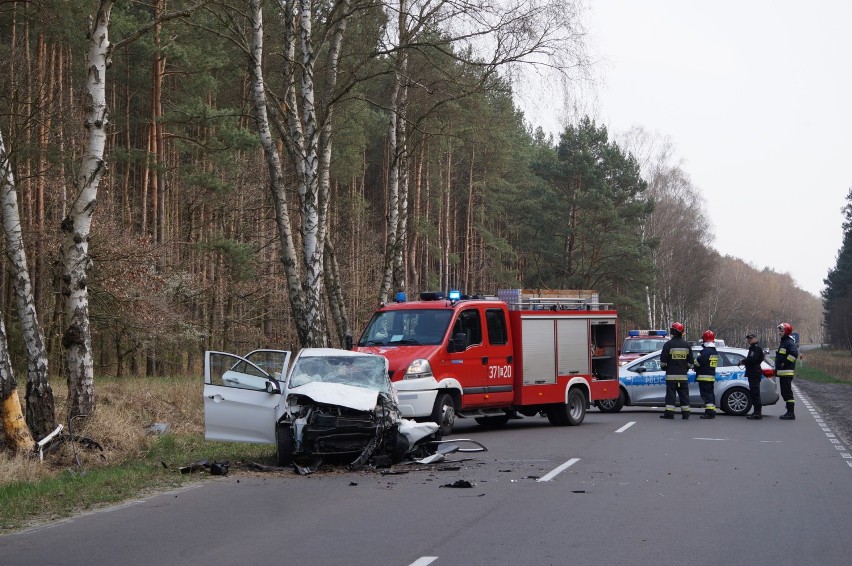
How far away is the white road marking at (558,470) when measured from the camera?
11.9 m

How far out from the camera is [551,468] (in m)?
12.9

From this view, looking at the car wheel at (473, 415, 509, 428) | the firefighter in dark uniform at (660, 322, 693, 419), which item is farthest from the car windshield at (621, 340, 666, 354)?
the car wheel at (473, 415, 509, 428)

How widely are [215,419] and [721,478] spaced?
6237mm

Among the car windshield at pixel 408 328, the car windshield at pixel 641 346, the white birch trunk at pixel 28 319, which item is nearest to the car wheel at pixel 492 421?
the car windshield at pixel 408 328

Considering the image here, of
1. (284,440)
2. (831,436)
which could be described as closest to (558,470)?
(284,440)

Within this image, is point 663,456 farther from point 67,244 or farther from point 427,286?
point 427,286

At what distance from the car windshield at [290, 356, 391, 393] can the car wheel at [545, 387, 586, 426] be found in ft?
21.9

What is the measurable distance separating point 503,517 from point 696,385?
15.0m

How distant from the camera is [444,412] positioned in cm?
1697

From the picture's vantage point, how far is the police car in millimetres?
22297

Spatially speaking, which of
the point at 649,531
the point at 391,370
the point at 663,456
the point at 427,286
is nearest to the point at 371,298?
the point at 427,286

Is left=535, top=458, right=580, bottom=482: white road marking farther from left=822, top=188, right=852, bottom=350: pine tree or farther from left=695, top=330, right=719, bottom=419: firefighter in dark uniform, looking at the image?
left=822, top=188, right=852, bottom=350: pine tree

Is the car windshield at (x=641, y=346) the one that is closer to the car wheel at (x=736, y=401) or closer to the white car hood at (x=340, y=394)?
the car wheel at (x=736, y=401)

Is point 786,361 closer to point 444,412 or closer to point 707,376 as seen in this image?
point 707,376
